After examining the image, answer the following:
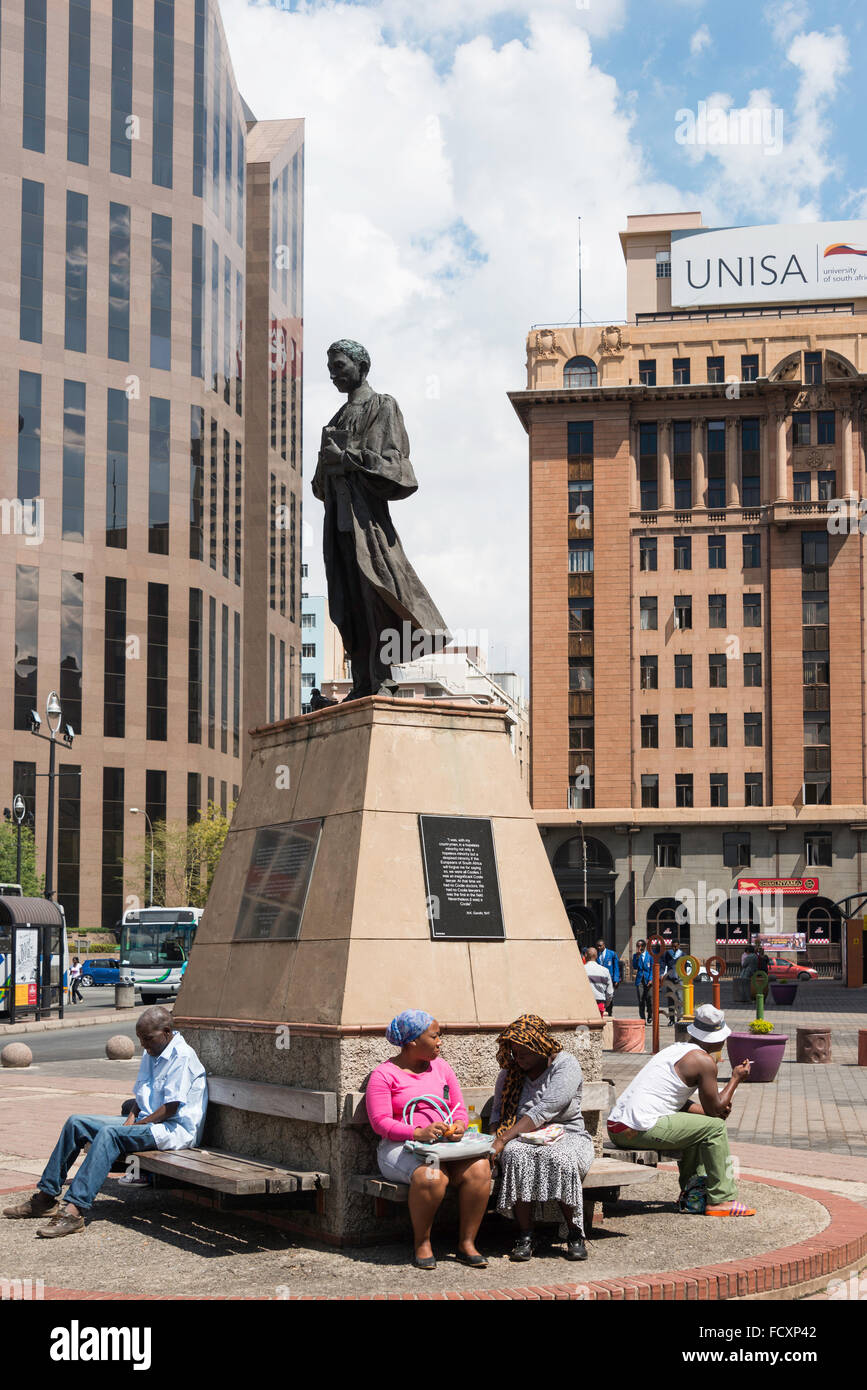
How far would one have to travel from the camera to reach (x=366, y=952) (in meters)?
8.13

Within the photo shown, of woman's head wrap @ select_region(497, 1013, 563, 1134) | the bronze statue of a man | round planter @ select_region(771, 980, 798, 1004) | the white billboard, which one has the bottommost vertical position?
round planter @ select_region(771, 980, 798, 1004)

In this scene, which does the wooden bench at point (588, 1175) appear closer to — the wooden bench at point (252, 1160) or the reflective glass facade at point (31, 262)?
the wooden bench at point (252, 1160)

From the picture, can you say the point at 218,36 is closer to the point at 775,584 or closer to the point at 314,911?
the point at 775,584

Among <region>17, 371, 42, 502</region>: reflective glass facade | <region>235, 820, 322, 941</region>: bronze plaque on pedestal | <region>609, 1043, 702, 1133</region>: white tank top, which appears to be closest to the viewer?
<region>609, 1043, 702, 1133</region>: white tank top

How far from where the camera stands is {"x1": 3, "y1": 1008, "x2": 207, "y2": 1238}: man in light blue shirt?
323 inches

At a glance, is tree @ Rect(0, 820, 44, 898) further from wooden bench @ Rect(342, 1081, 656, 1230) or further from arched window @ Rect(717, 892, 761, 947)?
wooden bench @ Rect(342, 1081, 656, 1230)

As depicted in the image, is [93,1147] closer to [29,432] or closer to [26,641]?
[26,641]

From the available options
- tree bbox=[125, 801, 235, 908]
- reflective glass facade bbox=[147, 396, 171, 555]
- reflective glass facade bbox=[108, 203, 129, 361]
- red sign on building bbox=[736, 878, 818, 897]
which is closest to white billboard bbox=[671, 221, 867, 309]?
reflective glass facade bbox=[147, 396, 171, 555]

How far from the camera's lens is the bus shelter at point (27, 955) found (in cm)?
3266

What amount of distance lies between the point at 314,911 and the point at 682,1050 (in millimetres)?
2370

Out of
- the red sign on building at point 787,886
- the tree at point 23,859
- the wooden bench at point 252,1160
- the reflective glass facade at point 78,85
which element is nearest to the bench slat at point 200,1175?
the wooden bench at point 252,1160

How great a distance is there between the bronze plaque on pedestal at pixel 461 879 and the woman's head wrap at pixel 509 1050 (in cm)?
95

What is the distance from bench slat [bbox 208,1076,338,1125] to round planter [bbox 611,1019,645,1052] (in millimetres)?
14265

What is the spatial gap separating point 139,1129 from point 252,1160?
719mm
